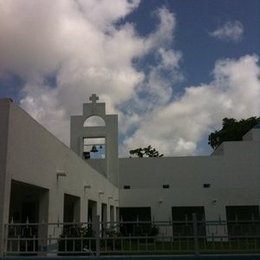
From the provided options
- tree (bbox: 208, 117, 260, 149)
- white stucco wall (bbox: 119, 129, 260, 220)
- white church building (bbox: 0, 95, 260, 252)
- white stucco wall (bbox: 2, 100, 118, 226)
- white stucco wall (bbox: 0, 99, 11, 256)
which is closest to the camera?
white stucco wall (bbox: 0, 99, 11, 256)

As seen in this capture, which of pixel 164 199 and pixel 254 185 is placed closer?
pixel 164 199

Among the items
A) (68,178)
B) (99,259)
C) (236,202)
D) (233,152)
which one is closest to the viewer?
(99,259)

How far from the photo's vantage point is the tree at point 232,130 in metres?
47.2

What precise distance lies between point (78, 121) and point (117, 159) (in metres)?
3.78

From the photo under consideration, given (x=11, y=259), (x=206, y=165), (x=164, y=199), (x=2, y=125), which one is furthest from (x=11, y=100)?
(x=206, y=165)

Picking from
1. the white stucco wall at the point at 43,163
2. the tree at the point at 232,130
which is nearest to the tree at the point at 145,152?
the tree at the point at 232,130

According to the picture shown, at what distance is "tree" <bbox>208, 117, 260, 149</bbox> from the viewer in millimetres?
47188

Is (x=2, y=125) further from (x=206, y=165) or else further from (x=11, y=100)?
(x=206, y=165)

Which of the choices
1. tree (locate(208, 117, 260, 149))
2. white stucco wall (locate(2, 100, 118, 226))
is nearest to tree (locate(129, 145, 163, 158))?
tree (locate(208, 117, 260, 149))

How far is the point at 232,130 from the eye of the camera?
47906 mm

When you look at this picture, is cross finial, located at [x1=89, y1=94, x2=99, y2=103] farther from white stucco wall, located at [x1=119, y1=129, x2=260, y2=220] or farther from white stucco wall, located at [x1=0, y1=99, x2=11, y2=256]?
white stucco wall, located at [x1=0, y1=99, x2=11, y2=256]

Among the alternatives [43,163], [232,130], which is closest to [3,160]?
[43,163]

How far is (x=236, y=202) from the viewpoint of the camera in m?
29.5

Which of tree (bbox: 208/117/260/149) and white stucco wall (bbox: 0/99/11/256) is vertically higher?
tree (bbox: 208/117/260/149)
